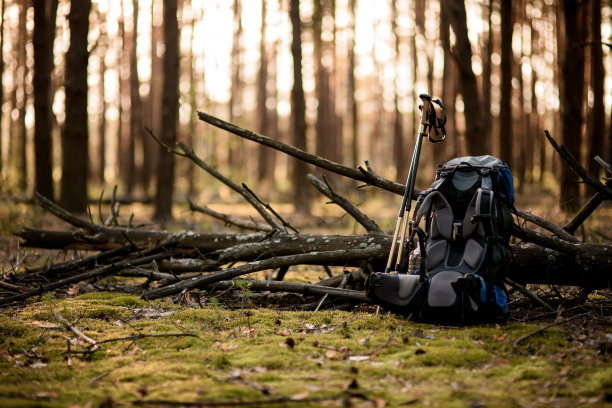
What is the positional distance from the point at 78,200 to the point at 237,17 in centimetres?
2458

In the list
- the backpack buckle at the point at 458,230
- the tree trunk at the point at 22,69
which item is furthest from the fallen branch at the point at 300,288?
the tree trunk at the point at 22,69

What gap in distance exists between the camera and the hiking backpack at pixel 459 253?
4445 millimetres

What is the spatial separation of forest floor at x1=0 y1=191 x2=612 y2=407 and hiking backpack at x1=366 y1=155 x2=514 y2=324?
0.20 meters

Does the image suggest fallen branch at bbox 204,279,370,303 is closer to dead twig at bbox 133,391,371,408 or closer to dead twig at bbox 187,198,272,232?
dead twig at bbox 187,198,272,232

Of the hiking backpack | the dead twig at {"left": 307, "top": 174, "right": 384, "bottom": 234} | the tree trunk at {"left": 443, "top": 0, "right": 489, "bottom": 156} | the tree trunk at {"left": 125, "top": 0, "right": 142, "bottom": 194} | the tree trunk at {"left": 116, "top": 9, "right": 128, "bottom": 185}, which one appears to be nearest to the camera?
the hiking backpack

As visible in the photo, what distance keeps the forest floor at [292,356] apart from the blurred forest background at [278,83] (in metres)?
5.93

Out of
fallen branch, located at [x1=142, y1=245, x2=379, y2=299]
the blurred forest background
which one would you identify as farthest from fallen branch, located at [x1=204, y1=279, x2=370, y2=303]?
the blurred forest background

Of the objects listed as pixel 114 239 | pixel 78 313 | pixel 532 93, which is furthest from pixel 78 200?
pixel 532 93

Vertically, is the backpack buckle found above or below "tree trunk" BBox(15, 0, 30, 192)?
below

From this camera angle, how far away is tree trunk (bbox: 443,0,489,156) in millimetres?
10953

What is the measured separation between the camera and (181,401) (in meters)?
3.06

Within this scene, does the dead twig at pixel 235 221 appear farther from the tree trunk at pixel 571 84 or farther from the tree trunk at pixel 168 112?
the tree trunk at pixel 571 84

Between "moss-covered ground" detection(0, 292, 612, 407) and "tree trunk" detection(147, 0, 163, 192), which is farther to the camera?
"tree trunk" detection(147, 0, 163, 192)

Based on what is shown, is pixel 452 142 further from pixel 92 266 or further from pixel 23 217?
pixel 92 266
